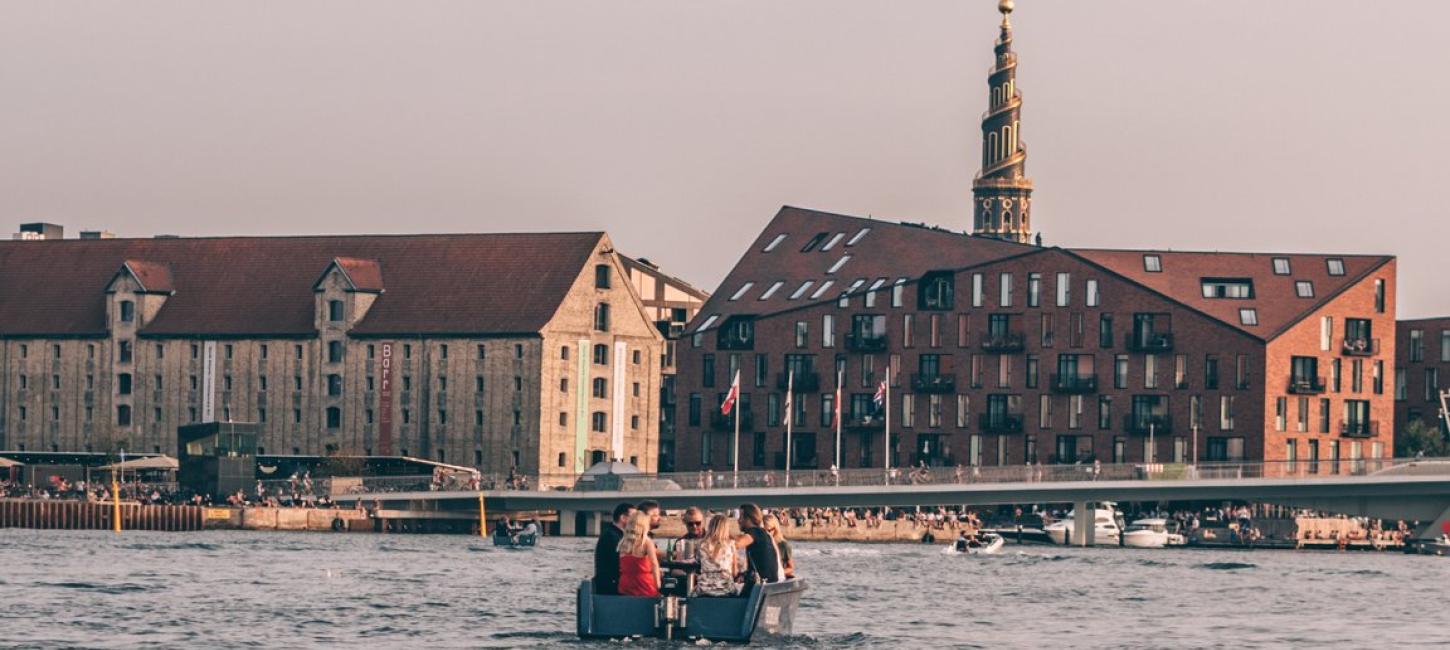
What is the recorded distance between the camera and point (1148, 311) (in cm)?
15462

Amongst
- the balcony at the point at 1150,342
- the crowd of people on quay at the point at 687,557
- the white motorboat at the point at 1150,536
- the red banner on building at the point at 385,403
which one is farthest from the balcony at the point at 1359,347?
the crowd of people on quay at the point at 687,557

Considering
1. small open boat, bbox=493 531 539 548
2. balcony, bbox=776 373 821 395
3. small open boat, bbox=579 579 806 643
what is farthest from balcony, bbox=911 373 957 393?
small open boat, bbox=579 579 806 643

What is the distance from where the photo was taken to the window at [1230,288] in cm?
15638

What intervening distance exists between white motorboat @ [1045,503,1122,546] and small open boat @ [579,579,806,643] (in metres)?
91.6

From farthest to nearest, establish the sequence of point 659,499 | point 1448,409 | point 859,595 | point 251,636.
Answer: point 1448,409, point 659,499, point 859,595, point 251,636

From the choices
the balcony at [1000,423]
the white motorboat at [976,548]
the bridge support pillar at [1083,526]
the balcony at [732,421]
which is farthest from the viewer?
the balcony at [732,421]

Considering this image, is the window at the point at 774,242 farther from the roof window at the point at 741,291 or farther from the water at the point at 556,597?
the water at the point at 556,597

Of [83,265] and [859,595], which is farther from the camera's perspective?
[83,265]

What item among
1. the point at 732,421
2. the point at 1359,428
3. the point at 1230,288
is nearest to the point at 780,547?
the point at 1230,288

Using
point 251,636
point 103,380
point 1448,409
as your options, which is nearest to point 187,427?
point 103,380

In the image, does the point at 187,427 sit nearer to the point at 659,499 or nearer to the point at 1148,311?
the point at 659,499

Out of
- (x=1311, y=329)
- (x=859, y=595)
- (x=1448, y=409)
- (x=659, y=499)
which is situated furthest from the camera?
(x=1448, y=409)

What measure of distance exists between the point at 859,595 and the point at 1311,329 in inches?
3063

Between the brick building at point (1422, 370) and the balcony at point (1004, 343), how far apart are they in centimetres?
3192
